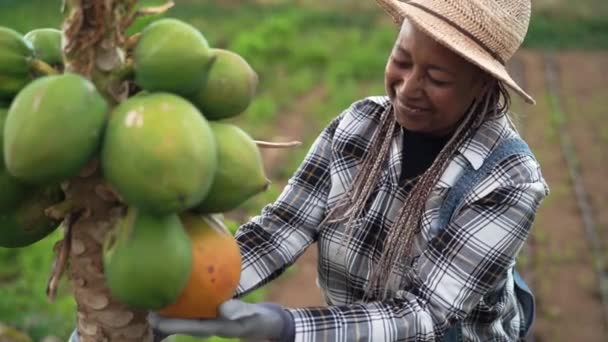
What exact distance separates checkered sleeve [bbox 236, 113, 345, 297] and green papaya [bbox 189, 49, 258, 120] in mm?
744

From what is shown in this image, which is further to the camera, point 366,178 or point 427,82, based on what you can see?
point 366,178

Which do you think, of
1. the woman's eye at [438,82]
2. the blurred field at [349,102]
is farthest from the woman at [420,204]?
the blurred field at [349,102]

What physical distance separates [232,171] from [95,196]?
0.21 meters

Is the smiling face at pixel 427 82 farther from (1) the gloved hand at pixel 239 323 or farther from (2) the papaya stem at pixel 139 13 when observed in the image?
(2) the papaya stem at pixel 139 13

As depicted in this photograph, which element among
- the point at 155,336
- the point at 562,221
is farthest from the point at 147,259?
the point at 562,221

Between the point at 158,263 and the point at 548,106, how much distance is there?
828cm

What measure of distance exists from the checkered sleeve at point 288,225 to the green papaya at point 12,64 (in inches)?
34.1

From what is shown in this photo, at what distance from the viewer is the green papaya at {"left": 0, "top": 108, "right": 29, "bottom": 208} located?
127 centimetres

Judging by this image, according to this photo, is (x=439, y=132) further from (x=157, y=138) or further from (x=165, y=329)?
(x=157, y=138)

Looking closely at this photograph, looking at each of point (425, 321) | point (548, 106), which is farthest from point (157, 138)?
point (548, 106)

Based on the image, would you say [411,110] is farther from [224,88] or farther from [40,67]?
[40,67]

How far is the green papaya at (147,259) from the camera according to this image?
47.8 inches

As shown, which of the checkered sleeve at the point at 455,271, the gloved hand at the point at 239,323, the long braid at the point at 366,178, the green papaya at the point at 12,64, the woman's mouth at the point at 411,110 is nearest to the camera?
the green papaya at the point at 12,64

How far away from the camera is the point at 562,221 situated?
21.2 feet
